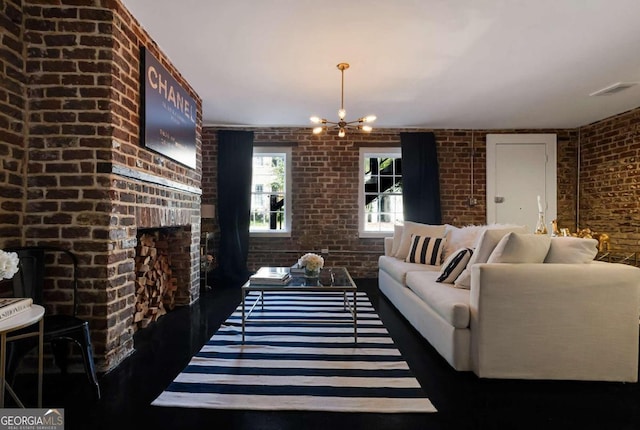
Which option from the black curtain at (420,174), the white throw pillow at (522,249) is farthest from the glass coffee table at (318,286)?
the black curtain at (420,174)

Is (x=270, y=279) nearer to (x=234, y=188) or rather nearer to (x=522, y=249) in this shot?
(x=522, y=249)

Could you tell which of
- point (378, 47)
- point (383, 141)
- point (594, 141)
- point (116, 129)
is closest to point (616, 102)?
point (594, 141)

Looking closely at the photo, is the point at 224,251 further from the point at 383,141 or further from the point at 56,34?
the point at 56,34

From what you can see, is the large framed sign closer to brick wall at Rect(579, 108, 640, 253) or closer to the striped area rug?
the striped area rug

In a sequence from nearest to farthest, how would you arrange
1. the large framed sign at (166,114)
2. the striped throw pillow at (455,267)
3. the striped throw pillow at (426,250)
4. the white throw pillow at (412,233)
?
1. the large framed sign at (166,114)
2. the striped throw pillow at (455,267)
3. the striped throw pillow at (426,250)
4. the white throw pillow at (412,233)

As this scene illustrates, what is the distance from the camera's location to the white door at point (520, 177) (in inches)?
219

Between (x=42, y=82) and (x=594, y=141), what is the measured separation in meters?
6.93

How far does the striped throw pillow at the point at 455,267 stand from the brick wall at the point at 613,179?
136 inches

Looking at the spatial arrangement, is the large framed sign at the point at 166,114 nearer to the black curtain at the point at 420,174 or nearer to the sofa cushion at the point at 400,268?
the sofa cushion at the point at 400,268

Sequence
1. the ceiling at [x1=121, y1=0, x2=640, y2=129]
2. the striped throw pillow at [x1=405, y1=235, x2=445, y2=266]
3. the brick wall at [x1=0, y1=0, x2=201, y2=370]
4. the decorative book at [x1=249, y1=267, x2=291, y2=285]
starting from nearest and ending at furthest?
the brick wall at [x1=0, y1=0, x2=201, y2=370], the ceiling at [x1=121, y1=0, x2=640, y2=129], the decorative book at [x1=249, y1=267, x2=291, y2=285], the striped throw pillow at [x1=405, y1=235, x2=445, y2=266]

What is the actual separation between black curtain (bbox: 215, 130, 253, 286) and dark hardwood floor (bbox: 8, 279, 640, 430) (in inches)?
116

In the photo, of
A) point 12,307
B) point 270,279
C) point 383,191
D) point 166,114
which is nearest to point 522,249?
point 270,279

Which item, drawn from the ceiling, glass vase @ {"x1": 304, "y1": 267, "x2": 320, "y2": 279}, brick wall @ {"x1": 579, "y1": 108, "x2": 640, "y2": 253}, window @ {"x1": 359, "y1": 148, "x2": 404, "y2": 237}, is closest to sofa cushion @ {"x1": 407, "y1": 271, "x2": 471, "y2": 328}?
glass vase @ {"x1": 304, "y1": 267, "x2": 320, "y2": 279}

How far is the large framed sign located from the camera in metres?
2.66
